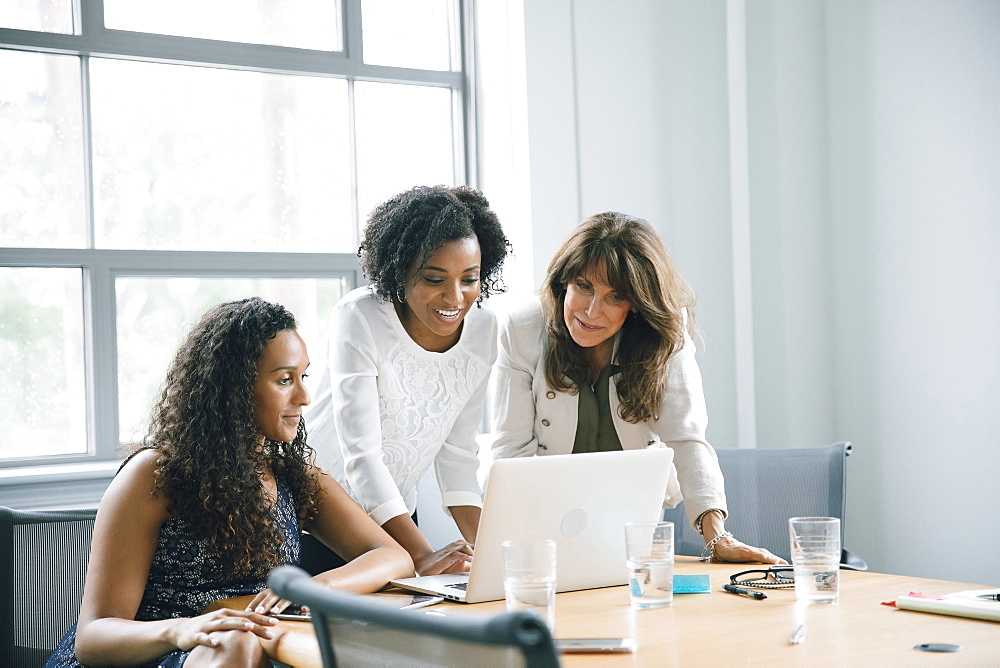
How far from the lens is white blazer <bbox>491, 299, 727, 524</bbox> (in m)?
2.07

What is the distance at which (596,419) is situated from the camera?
2.16 m

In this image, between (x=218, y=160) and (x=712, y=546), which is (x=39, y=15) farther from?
(x=712, y=546)

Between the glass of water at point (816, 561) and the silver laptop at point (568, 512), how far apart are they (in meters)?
0.26

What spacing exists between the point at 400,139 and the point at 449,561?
7.67 ft

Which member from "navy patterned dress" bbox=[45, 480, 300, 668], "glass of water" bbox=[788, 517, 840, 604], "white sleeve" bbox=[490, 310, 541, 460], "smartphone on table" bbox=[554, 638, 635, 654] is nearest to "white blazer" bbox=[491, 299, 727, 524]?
"white sleeve" bbox=[490, 310, 541, 460]

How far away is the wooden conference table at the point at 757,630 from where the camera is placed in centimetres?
122

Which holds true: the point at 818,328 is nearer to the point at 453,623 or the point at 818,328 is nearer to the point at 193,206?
the point at 193,206

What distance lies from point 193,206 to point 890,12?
8.11 ft

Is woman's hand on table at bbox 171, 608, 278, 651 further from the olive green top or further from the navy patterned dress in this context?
the olive green top

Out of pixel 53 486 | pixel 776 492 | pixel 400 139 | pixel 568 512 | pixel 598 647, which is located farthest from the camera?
pixel 400 139

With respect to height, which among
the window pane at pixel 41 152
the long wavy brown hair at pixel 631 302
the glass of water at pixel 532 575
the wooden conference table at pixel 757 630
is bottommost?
the wooden conference table at pixel 757 630

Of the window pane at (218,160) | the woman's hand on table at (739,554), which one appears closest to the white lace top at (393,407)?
the woman's hand on table at (739,554)

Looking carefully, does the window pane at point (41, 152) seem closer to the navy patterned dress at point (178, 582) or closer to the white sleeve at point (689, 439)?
the navy patterned dress at point (178, 582)

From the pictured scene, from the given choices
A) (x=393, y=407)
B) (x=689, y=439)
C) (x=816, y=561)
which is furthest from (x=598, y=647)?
(x=393, y=407)
